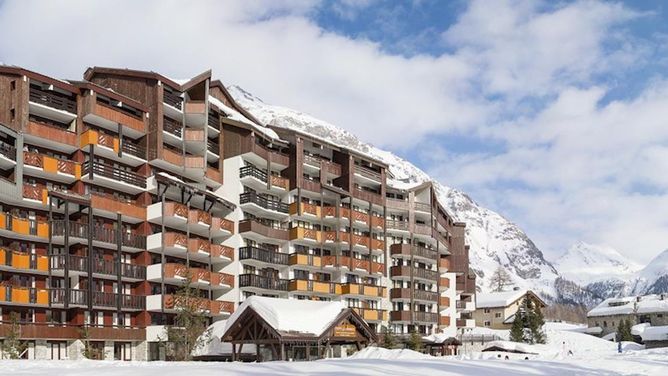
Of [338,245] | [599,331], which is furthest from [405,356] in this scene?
[599,331]

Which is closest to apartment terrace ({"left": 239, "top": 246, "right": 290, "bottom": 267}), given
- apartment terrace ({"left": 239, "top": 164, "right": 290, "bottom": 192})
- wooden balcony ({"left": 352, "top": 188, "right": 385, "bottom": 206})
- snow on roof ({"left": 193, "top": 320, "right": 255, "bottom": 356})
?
apartment terrace ({"left": 239, "top": 164, "right": 290, "bottom": 192})

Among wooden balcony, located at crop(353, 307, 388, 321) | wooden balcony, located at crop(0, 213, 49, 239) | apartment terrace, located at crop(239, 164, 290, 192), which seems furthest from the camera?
wooden balcony, located at crop(353, 307, 388, 321)

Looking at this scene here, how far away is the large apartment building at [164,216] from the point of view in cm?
5547

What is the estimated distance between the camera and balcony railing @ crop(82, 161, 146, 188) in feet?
194

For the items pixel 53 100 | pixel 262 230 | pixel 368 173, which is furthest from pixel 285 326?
pixel 368 173

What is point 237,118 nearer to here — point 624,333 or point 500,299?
point 624,333

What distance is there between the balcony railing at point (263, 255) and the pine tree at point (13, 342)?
21.5m

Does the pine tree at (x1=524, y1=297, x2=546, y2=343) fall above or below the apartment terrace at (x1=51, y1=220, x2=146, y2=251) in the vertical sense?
below

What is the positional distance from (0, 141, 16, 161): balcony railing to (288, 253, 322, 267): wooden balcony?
27670 mm

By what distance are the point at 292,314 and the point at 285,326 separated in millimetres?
1462

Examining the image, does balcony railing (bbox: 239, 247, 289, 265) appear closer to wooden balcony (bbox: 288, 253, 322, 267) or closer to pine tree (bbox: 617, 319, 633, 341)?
wooden balcony (bbox: 288, 253, 322, 267)

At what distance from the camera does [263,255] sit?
7250 cm

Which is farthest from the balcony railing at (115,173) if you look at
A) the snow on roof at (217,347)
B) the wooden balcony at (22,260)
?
the snow on roof at (217,347)

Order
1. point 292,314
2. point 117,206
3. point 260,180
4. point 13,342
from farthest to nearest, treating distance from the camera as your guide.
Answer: point 260,180 → point 117,206 → point 292,314 → point 13,342
